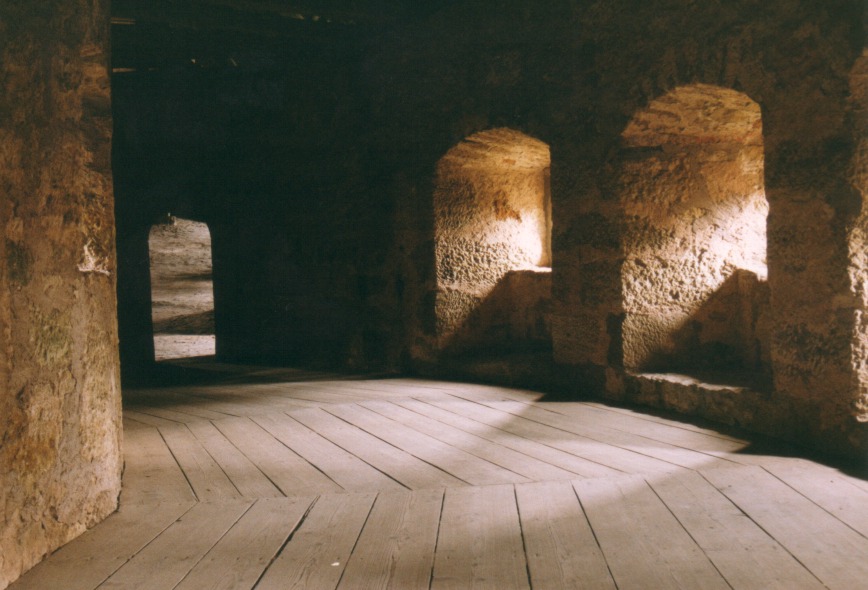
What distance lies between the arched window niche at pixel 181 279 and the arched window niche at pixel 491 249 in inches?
287

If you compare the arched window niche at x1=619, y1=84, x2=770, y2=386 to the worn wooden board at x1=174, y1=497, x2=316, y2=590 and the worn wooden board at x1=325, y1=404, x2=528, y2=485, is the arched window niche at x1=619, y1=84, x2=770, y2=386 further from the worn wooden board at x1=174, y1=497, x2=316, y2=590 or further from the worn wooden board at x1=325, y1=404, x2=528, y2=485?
the worn wooden board at x1=174, y1=497, x2=316, y2=590

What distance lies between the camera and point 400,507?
76.1 inches

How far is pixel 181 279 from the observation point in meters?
11.2

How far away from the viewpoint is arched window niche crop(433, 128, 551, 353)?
437cm

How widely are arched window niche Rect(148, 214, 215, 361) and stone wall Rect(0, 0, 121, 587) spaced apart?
363 inches

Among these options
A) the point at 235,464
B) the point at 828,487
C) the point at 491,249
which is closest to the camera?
the point at 828,487

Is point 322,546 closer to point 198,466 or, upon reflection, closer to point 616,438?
point 198,466

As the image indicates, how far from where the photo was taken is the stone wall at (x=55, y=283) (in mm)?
1528

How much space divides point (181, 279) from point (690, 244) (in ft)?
31.0

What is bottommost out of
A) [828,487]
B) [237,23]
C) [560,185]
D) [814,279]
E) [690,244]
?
[828,487]

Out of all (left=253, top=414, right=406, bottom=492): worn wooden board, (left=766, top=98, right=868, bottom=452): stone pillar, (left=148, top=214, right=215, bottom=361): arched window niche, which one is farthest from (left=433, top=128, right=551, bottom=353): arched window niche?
(left=148, top=214, right=215, bottom=361): arched window niche

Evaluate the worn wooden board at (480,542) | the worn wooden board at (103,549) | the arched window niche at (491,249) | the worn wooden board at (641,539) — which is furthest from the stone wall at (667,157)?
the worn wooden board at (103,549)

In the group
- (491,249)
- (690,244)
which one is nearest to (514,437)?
(690,244)

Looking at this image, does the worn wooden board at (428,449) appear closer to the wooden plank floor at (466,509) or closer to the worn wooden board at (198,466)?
the wooden plank floor at (466,509)
